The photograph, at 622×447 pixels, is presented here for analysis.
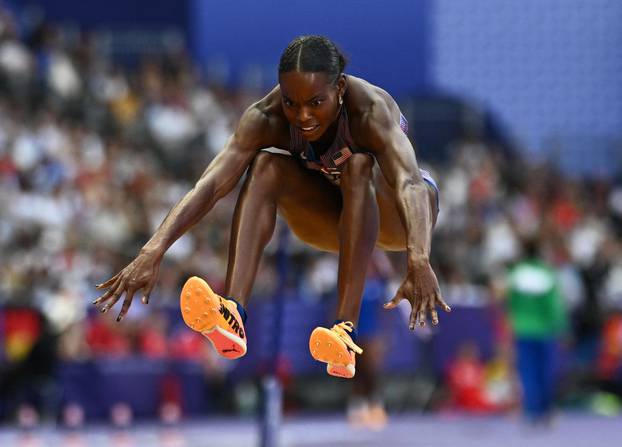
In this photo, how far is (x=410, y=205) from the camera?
15.2ft

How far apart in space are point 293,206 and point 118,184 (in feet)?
24.4

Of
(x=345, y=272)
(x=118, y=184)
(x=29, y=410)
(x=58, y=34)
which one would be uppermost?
(x=345, y=272)

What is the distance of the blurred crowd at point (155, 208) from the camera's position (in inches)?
418

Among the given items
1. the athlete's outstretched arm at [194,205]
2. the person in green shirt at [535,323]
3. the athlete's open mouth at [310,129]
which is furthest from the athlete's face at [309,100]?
the person in green shirt at [535,323]

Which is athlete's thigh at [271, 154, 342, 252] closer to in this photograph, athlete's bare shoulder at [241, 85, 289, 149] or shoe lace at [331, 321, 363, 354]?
athlete's bare shoulder at [241, 85, 289, 149]

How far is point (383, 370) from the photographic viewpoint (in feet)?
38.7

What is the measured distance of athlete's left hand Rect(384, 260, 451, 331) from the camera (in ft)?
14.3

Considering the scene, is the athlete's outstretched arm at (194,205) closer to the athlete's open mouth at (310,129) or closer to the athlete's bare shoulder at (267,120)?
the athlete's bare shoulder at (267,120)

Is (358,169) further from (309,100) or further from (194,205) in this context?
(194,205)

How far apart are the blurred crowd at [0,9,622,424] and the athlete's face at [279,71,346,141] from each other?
578 cm

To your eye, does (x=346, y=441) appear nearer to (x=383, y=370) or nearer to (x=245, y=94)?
(x=383, y=370)

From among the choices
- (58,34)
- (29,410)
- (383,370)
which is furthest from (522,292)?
(58,34)

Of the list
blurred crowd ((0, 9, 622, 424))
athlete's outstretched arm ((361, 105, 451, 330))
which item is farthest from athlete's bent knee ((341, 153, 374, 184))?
blurred crowd ((0, 9, 622, 424))

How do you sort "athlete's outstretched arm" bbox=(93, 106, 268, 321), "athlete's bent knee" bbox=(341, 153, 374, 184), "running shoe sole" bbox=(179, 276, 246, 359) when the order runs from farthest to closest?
"athlete's bent knee" bbox=(341, 153, 374, 184) < "athlete's outstretched arm" bbox=(93, 106, 268, 321) < "running shoe sole" bbox=(179, 276, 246, 359)
